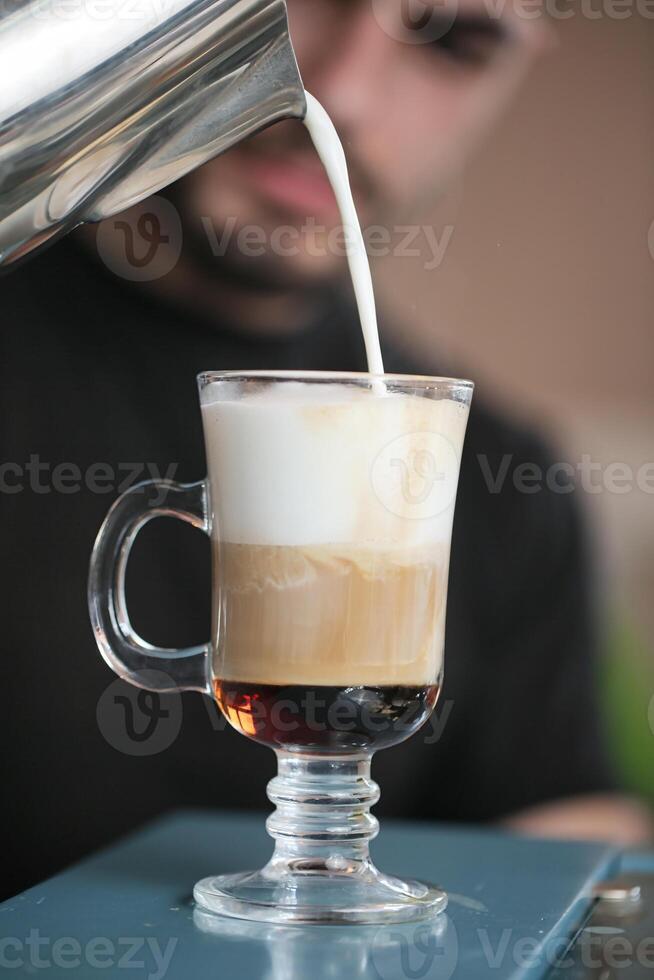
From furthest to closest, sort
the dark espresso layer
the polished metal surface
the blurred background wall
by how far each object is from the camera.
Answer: the blurred background wall
the dark espresso layer
the polished metal surface

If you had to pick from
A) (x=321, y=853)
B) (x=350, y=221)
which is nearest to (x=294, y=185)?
(x=350, y=221)

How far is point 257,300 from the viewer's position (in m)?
1.30

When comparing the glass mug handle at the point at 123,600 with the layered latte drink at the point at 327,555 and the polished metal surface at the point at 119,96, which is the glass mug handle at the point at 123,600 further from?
the polished metal surface at the point at 119,96

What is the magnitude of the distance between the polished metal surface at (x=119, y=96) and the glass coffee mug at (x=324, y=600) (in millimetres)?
127

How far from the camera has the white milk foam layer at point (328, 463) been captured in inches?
28.9

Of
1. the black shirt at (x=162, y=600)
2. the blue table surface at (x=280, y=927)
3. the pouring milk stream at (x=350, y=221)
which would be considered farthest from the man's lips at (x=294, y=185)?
the blue table surface at (x=280, y=927)

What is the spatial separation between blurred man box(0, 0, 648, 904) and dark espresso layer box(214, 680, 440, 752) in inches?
20.4

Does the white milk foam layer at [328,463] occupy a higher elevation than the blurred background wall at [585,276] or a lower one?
lower

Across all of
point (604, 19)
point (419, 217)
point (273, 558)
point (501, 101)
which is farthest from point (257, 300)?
point (273, 558)

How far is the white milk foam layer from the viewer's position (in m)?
0.73

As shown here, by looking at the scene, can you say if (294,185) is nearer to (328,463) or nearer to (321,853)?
(328,463)

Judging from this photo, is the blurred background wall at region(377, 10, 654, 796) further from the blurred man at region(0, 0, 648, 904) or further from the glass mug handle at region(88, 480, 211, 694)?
the glass mug handle at region(88, 480, 211, 694)

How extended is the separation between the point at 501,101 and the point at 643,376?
0.94 feet

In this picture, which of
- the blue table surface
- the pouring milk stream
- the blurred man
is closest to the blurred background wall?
the blurred man
